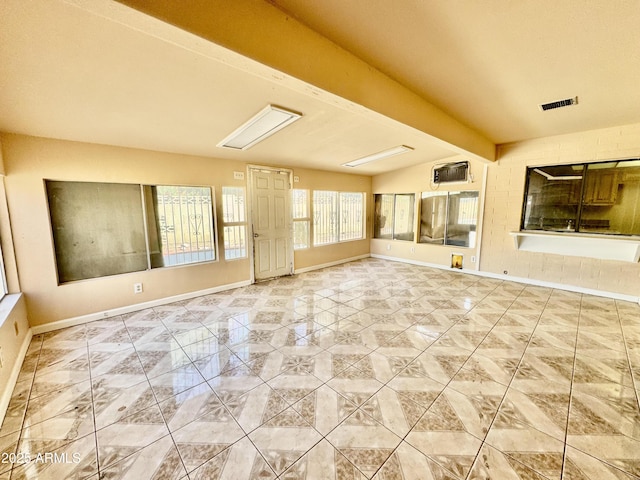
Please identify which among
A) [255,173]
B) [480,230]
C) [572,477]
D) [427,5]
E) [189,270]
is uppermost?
[427,5]

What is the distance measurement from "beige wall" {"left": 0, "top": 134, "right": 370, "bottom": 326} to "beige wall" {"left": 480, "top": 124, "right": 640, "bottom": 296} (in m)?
4.95

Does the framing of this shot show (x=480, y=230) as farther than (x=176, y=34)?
Yes

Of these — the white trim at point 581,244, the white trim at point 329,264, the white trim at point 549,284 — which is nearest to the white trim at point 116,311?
the white trim at point 329,264

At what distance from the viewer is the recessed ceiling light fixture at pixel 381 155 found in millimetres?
4207

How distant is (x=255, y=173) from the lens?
4.47m

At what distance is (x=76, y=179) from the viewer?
2936 millimetres

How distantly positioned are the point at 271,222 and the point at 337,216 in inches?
74.2

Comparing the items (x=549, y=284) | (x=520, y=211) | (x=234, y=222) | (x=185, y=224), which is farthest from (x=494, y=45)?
(x=549, y=284)

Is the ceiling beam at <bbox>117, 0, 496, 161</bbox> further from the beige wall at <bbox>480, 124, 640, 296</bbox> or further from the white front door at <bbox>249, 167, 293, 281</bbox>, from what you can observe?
the beige wall at <bbox>480, 124, 640, 296</bbox>

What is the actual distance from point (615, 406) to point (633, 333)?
1735 mm

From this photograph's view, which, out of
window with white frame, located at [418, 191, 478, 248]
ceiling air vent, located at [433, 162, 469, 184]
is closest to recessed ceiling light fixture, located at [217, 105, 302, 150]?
ceiling air vent, located at [433, 162, 469, 184]

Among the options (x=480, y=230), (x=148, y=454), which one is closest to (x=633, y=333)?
(x=480, y=230)

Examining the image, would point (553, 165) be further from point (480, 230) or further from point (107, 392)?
point (107, 392)

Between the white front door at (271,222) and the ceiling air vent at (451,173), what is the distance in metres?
3.24
